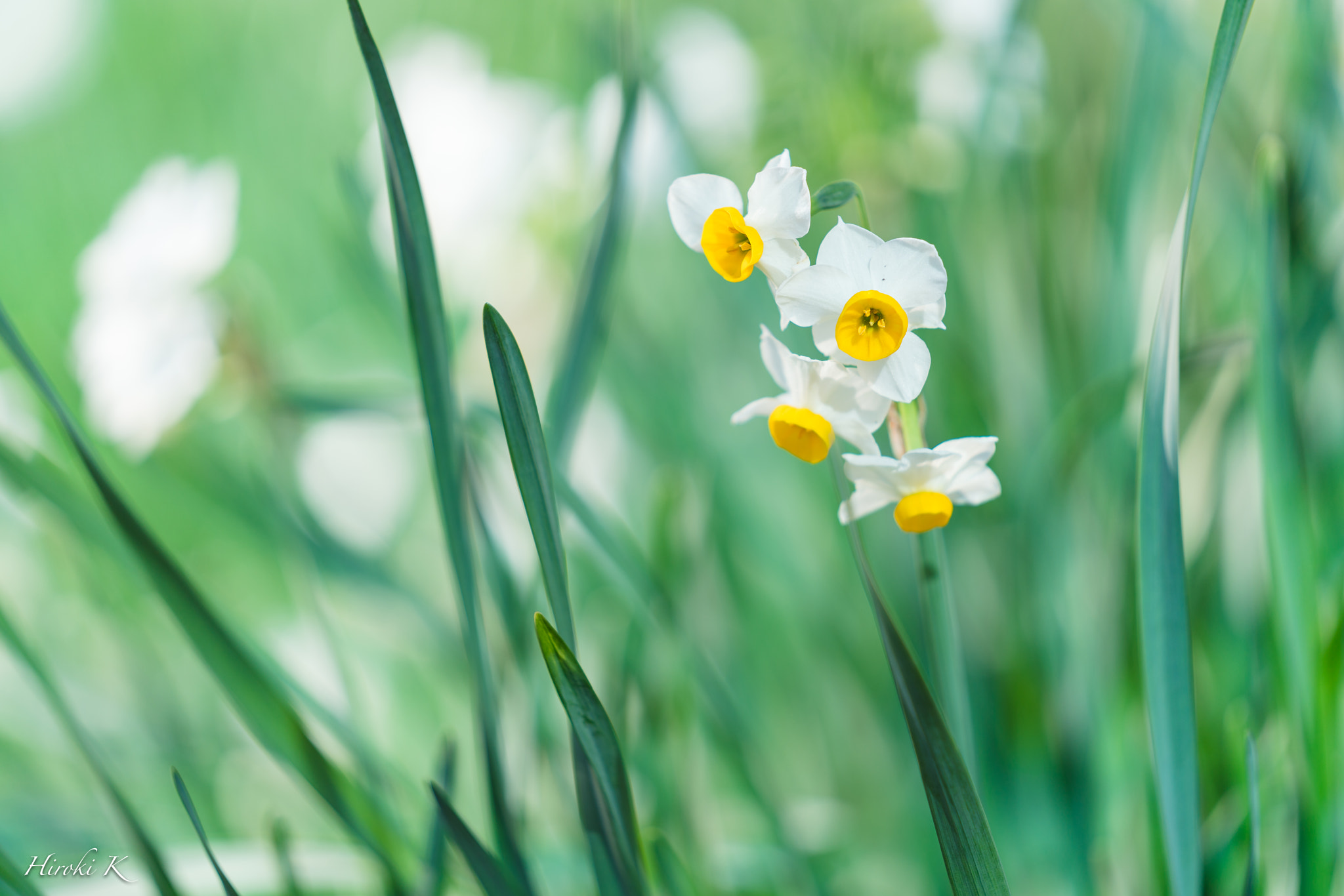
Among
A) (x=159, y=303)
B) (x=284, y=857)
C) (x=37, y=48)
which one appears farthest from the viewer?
(x=37, y=48)

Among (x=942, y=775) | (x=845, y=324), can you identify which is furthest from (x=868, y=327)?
(x=942, y=775)

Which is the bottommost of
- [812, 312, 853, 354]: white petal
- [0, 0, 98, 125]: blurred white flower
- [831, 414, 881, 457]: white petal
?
[831, 414, 881, 457]: white petal

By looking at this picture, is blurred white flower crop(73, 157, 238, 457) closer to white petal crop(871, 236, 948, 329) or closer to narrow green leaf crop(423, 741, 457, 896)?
narrow green leaf crop(423, 741, 457, 896)

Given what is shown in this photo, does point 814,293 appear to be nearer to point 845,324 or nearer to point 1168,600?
point 845,324

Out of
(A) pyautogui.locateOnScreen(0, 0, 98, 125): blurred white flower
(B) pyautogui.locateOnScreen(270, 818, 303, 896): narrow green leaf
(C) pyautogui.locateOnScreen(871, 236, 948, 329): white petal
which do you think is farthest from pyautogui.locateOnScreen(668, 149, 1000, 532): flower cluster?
(A) pyautogui.locateOnScreen(0, 0, 98, 125): blurred white flower

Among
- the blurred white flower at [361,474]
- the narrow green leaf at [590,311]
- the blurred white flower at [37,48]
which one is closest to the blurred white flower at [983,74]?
the narrow green leaf at [590,311]

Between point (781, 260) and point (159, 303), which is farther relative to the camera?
point (159, 303)

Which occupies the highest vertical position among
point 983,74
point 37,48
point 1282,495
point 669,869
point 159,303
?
point 37,48
